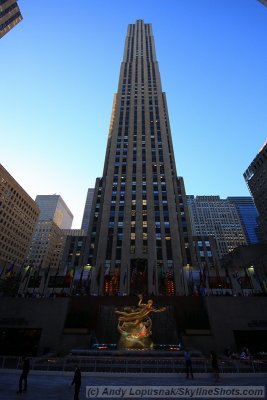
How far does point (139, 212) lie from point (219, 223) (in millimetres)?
124042

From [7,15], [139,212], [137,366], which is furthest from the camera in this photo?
[7,15]

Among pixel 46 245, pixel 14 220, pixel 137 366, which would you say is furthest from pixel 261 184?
pixel 46 245

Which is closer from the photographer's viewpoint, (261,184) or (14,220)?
(261,184)

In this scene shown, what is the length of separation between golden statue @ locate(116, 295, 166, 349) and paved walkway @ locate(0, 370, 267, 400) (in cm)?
816

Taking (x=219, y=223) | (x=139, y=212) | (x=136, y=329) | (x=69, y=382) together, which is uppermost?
(x=219, y=223)

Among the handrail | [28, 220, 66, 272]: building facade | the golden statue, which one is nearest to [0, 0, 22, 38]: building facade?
the golden statue

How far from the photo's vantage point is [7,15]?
287 feet

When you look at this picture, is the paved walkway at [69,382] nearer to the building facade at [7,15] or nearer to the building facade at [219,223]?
the building facade at [7,15]

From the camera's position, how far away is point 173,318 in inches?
1213

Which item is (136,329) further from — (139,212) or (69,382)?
(139,212)

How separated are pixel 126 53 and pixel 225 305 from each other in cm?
13776

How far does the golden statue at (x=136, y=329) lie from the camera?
80.1 ft

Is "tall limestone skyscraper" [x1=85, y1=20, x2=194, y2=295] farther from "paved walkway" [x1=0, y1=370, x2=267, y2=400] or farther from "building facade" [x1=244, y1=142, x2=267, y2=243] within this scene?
"building facade" [x1=244, y1=142, x2=267, y2=243]

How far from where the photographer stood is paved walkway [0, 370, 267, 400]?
11567mm
